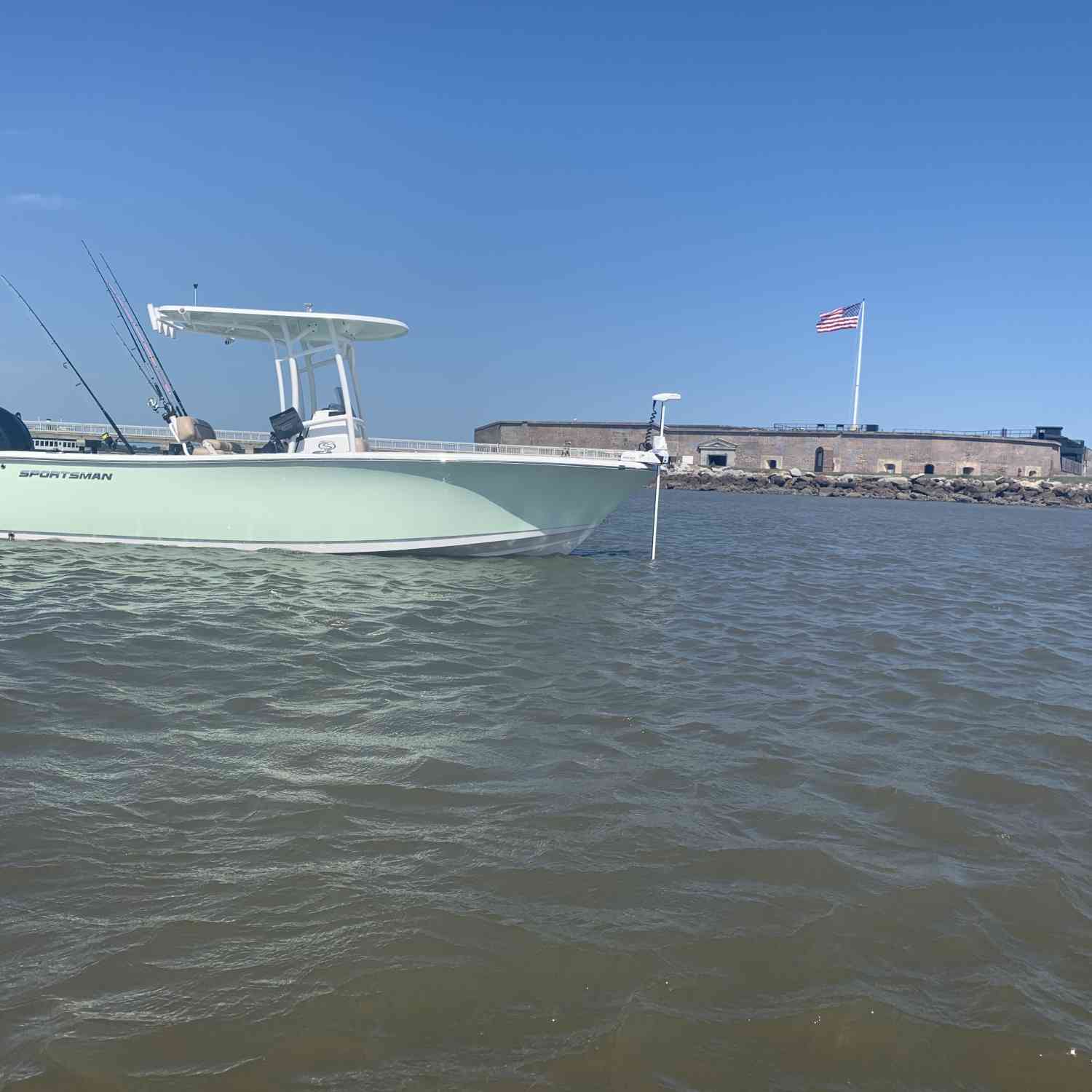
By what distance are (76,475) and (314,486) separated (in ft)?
12.0

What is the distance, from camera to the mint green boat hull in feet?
37.2

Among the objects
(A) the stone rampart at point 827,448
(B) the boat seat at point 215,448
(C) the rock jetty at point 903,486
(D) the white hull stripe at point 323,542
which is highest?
(A) the stone rampart at point 827,448

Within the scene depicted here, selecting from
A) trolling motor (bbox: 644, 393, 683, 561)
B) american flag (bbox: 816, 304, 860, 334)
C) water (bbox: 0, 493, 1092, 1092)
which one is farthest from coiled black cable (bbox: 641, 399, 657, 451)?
american flag (bbox: 816, 304, 860, 334)

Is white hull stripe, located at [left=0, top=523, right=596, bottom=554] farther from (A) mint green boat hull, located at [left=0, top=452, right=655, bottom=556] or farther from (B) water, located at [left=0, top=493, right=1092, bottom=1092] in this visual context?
(B) water, located at [left=0, top=493, right=1092, bottom=1092]

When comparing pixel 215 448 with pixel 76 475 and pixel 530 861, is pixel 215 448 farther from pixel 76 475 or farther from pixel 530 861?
pixel 530 861

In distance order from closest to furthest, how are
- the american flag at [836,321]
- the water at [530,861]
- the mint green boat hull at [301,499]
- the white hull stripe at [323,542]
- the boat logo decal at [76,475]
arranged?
the water at [530,861] → the mint green boat hull at [301,499] → the boat logo decal at [76,475] → the white hull stripe at [323,542] → the american flag at [836,321]

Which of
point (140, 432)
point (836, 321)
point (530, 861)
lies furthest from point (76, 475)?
point (836, 321)

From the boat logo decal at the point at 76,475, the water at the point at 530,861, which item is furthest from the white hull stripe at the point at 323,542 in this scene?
the water at the point at 530,861

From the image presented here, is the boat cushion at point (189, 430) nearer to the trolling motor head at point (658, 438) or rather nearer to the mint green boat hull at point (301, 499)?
the mint green boat hull at point (301, 499)

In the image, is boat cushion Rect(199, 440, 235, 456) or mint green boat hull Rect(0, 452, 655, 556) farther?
boat cushion Rect(199, 440, 235, 456)

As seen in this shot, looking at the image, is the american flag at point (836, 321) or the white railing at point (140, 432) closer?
the white railing at point (140, 432)

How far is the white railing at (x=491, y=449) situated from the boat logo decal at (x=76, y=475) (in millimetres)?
3834

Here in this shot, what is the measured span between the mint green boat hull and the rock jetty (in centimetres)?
4779

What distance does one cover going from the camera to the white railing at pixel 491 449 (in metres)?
11.6
